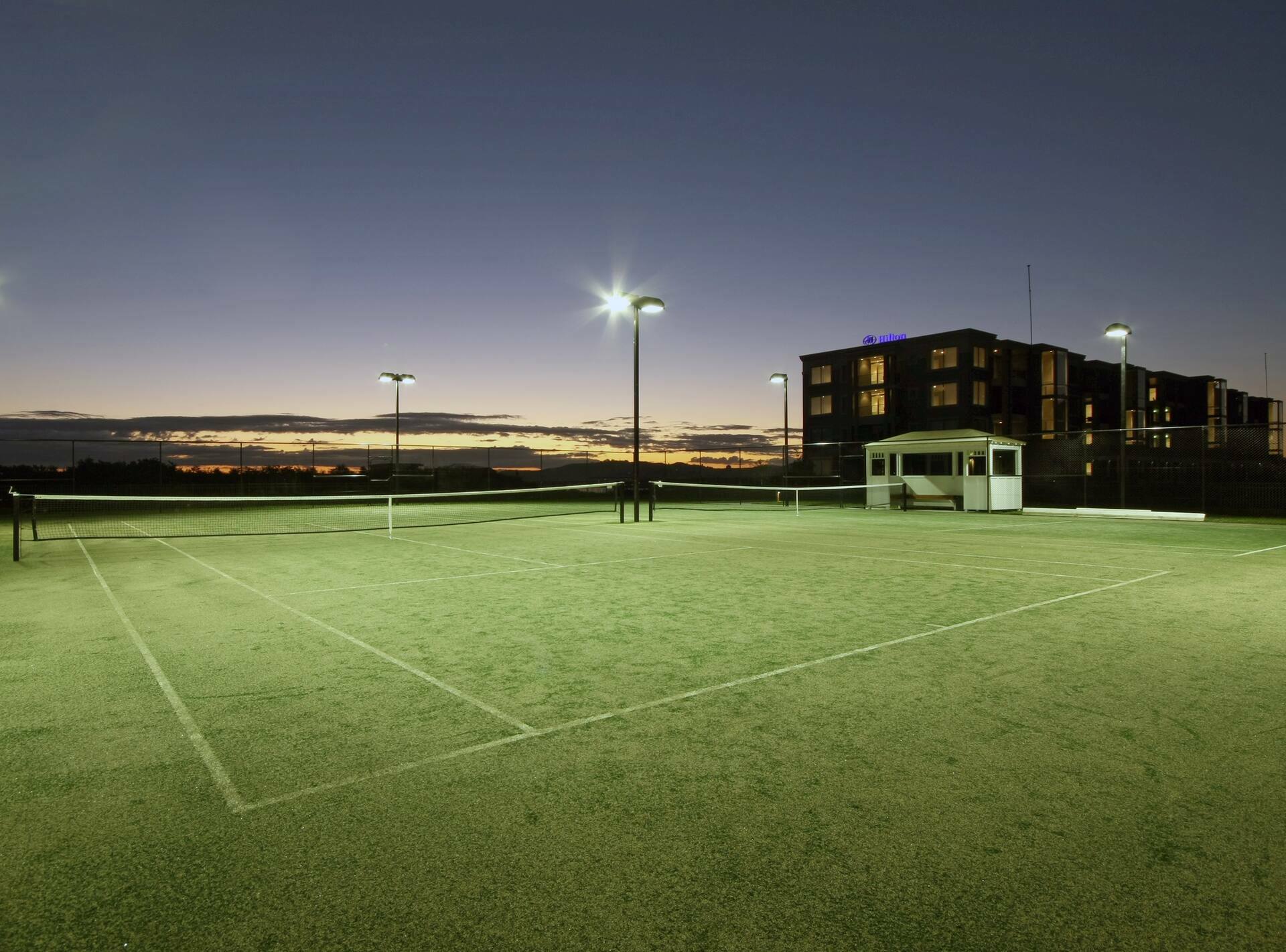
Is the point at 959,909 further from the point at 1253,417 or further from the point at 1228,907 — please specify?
the point at 1253,417

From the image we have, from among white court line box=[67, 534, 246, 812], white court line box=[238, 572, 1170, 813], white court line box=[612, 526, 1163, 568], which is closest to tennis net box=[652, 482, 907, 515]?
white court line box=[612, 526, 1163, 568]

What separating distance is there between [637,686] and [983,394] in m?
53.8

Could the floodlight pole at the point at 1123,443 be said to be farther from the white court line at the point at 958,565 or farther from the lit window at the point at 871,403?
the lit window at the point at 871,403

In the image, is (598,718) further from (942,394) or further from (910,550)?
(942,394)

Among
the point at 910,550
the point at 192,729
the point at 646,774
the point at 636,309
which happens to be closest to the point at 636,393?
the point at 636,309

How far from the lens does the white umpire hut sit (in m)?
27.9

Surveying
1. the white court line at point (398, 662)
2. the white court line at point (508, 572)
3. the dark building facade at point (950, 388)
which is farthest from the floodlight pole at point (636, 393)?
the dark building facade at point (950, 388)

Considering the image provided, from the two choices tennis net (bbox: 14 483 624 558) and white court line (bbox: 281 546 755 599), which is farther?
tennis net (bbox: 14 483 624 558)

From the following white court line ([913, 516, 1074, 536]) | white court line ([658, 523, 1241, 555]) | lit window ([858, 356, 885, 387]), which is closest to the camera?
white court line ([658, 523, 1241, 555])

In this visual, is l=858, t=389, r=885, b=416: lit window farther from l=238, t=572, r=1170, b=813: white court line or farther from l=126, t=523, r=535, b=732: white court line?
l=126, t=523, r=535, b=732: white court line

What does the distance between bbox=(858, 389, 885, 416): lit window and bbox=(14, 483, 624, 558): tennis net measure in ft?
86.0

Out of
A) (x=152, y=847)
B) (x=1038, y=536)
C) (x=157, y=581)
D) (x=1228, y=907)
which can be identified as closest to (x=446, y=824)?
(x=152, y=847)

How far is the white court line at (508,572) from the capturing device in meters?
9.89

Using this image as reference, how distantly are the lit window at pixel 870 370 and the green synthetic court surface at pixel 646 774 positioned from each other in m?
49.1
